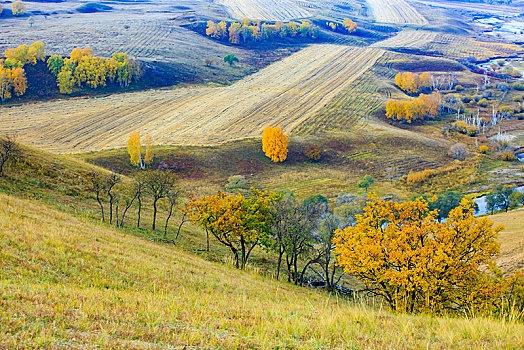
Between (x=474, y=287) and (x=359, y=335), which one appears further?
(x=474, y=287)

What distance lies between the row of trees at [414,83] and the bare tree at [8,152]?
140m

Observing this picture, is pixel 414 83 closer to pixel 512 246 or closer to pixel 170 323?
pixel 512 246

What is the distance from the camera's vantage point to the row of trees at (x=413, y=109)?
395ft

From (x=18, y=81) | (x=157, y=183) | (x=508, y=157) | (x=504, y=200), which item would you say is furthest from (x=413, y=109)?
(x=18, y=81)

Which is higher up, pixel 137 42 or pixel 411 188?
pixel 137 42

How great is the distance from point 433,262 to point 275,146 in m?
70.4

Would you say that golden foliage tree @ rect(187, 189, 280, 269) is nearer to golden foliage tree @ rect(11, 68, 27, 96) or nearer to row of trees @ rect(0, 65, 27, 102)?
row of trees @ rect(0, 65, 27, 102)

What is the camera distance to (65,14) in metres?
194

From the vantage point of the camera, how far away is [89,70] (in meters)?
122

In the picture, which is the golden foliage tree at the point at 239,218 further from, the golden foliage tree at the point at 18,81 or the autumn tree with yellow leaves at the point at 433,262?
the golden foliage tree at the point at 18,81

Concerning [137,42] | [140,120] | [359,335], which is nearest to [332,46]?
[137,42]

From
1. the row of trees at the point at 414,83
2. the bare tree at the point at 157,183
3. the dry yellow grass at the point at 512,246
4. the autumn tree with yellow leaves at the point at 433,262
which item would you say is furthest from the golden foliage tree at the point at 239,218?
the row of trees at the point at 414,83

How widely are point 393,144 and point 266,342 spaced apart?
10070cm

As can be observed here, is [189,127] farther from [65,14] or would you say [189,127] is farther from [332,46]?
[65,14]
